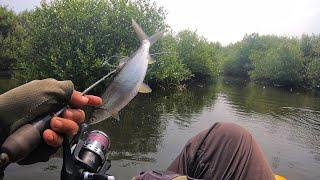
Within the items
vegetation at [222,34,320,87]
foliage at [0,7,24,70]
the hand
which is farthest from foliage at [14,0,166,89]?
vegetation at [222,34,320,87]

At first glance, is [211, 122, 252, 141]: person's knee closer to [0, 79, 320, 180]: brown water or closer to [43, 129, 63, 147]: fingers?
[43, 129, 63, 147]: fingers

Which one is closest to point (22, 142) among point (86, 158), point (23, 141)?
point (23, 141)

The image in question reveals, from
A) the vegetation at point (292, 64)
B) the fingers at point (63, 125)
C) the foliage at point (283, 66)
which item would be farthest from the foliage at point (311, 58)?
the fingers at point (63, 125)

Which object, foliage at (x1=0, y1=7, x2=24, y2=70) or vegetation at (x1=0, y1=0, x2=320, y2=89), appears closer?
vegetation at (x1=0, y1=0, x2=320, y2=89)

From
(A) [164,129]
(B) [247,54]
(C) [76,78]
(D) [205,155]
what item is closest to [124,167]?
(A) [164,129]

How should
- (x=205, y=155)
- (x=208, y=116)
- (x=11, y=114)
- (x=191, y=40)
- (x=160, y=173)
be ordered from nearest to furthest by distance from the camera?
(x=11, y=114) → (x=160, y=173) → (x=205, y=155) → (x=208, y=116) → (x=191, y=40)

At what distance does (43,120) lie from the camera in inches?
83.9

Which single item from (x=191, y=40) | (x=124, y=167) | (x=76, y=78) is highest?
(x=191, y=40)

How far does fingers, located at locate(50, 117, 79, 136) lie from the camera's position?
2150mm

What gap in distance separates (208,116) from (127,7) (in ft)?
38.1

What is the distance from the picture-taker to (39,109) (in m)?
2.14

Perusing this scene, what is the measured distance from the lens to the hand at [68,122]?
2138mm

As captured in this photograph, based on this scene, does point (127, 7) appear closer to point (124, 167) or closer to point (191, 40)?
point (124, 167)

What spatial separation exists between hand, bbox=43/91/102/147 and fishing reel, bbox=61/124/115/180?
4.3 inches
